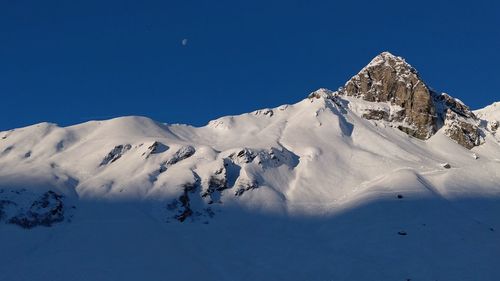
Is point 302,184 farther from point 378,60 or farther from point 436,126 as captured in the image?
point 378,60

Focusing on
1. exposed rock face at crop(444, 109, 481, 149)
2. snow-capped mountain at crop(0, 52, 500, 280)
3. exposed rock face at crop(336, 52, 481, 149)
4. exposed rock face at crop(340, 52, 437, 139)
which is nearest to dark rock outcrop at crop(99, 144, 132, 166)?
snow-capped mountain at crop(0, 52, 500, 280)

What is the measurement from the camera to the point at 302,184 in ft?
415

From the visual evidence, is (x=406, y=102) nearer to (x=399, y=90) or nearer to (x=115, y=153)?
(x=399, y=90)

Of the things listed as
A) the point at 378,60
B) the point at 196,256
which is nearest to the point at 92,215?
the point at 196,256

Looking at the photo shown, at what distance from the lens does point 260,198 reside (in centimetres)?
11831

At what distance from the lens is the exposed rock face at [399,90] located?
165750 millimetres

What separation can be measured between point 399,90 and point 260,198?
72759 millimetres

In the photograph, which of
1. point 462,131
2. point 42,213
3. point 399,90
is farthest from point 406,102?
point 42,213

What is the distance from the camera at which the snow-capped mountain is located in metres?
92.4

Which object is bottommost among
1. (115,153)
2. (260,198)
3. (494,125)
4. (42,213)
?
(42,213)

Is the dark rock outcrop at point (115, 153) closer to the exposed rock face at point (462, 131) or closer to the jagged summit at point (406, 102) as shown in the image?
the jagged summit at point (406, 102)

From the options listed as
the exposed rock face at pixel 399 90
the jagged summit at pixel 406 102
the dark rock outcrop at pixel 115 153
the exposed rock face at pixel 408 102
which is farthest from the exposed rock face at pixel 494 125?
the dark rock outcrop at pixel 115 153

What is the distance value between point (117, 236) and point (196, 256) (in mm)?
14082

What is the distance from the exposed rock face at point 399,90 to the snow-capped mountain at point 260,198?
611mm
